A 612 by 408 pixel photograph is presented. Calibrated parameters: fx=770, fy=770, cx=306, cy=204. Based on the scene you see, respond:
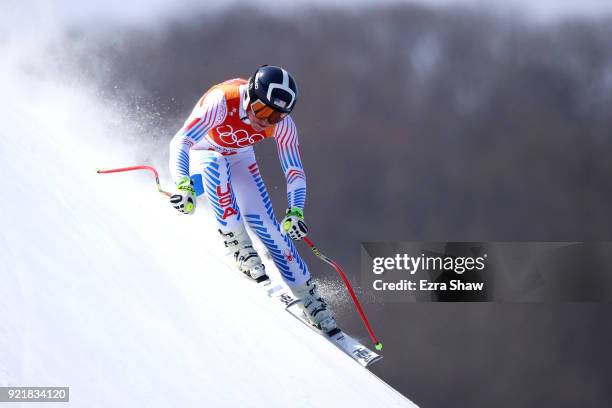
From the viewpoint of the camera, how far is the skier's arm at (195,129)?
903 cm

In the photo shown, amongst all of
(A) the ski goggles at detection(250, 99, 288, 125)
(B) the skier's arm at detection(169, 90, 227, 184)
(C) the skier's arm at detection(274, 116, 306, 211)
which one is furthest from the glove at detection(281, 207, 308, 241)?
(B) the skier's arm at detection(169, 90, 227, 184)

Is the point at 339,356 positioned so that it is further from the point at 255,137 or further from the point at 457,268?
the point at 457,268

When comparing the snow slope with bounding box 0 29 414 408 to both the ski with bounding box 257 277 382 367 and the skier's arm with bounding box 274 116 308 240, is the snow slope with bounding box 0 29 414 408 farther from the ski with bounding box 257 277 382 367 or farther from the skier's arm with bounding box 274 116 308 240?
the skier's arm with bounding box 274 116 308 240

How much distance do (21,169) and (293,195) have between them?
3.76m

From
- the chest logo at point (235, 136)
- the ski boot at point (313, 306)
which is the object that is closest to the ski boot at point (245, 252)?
the ski boot at point (313, 306)

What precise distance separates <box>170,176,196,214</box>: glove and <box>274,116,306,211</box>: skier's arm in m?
1.39

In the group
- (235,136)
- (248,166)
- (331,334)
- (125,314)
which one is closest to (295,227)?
(248,166)

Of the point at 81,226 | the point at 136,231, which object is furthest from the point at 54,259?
the point at 136,231

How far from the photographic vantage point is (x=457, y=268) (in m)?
22.3

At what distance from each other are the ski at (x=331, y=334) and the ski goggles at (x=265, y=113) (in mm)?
2104

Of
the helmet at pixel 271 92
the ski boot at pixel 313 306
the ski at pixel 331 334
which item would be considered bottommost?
the ski at pixel 331 334

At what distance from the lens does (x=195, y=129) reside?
920 cm

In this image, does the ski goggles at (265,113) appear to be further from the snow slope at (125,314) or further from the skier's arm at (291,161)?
the snow slope at (125,314)

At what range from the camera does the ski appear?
9852 mm
